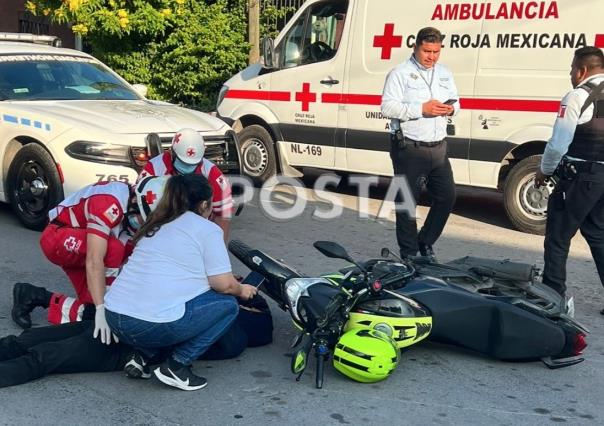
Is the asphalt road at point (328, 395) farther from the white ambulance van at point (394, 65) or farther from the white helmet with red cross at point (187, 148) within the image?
the white ambulance van at point (394, 65)

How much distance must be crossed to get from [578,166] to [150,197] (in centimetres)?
275

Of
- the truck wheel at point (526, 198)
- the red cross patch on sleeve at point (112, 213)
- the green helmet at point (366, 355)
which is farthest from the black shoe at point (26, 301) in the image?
the truck wheel at point (526, 198)

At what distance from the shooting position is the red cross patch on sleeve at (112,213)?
14.1ft

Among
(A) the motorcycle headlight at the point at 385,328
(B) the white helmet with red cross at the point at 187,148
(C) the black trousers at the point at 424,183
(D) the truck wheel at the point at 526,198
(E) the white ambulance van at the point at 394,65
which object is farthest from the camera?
(D) the truck wheel at the point at 526,198

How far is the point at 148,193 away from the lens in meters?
4.25

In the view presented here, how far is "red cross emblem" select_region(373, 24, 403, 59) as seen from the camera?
8.60m

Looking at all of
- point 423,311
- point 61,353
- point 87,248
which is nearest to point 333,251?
point 423,311

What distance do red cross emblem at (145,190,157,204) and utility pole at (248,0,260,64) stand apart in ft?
30.3

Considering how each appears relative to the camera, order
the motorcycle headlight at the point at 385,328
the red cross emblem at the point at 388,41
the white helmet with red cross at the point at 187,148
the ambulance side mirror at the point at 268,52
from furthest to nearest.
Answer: the ambulance side mirror at the point at 268,52 → the red cross emblem at the point at 388,41 → the white helmet with red cross at the point at 187,148 → the motorcycle headlight at the point at 385,328

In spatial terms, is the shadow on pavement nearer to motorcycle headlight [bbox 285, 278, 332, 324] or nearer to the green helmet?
motorcycle headlight [bbox 285, 278, 332, 324]

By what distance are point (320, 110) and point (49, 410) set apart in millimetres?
5977

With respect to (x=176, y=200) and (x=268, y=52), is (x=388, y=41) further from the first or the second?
(x=176, y=200)

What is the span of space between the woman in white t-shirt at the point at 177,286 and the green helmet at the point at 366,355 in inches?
23.6

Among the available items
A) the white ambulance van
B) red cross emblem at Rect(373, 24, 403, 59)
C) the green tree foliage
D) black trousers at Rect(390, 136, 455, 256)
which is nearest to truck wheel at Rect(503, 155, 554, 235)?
the white ambulance van
